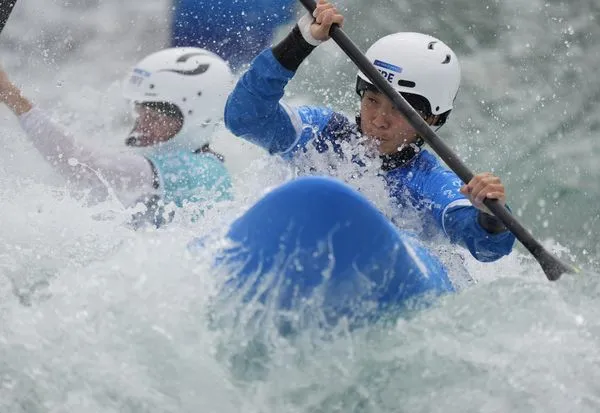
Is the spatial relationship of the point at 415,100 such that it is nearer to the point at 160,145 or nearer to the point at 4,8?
the point at 160,145

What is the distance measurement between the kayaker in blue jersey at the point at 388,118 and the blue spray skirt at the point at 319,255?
2.17 feet

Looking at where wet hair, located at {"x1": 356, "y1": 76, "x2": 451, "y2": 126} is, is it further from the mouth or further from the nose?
the mouth

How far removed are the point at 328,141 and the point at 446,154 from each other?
60cm

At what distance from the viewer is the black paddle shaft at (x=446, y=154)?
137 inches

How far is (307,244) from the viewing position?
3033 millimetres

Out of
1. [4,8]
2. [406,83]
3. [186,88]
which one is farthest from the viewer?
[4,8]

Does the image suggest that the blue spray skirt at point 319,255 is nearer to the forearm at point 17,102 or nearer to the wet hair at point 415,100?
the wet hair at point 415,100

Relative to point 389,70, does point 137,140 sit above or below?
below

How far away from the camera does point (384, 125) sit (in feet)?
12.9

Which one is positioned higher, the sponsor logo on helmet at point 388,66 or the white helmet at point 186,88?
the sponsor logo on helmet at point 388,66

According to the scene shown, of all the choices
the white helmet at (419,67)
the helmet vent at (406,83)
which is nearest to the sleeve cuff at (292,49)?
the white helmet at (419,67)

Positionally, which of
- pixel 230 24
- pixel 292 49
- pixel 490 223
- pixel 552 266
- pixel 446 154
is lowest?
pixel 230 24

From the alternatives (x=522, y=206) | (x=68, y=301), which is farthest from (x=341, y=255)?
(x=522, y=206)

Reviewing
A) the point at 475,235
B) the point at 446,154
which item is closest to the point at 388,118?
the point at 446,154
